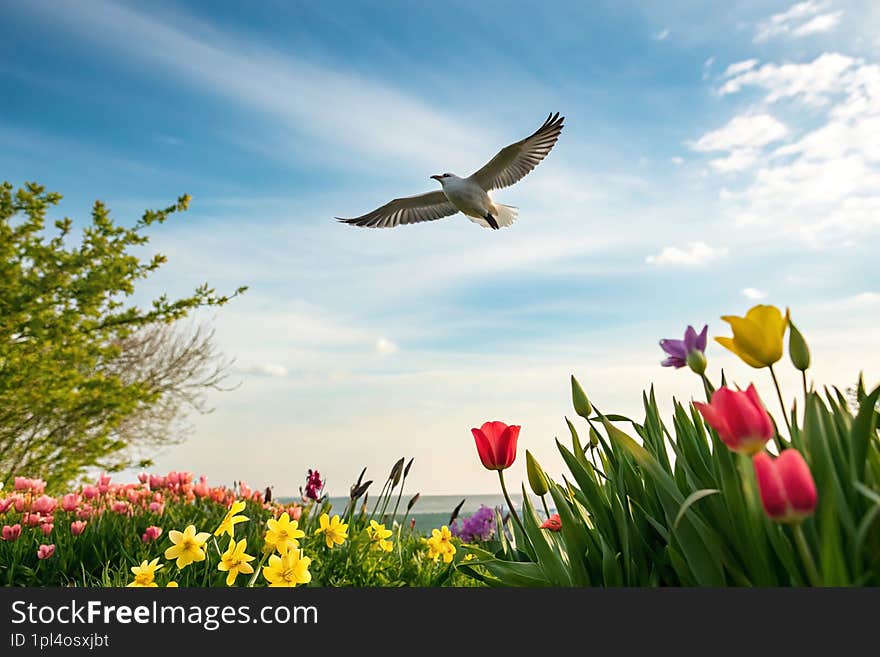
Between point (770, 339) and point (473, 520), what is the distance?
567 cm

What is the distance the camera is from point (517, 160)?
778 centimetres

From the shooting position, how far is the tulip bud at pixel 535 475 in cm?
208

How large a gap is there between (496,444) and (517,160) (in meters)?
6.18

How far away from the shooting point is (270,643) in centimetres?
155

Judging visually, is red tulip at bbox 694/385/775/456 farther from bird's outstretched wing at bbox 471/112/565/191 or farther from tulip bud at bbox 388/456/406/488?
bird's outstretched wing at bbox 471/112/565/191

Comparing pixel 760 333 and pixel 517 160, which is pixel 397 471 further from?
pixel 517 160

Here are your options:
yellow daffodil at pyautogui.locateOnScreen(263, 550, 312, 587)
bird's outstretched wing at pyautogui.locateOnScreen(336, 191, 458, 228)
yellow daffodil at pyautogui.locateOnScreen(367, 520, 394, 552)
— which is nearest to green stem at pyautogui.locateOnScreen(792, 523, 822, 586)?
yellow daffodil at pyautogui.locateOnScreen(263, 550, 312, 587)

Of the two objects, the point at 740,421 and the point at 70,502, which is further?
the point at 70,502

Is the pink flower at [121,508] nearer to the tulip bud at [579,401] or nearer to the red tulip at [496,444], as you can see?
the red tulip at [496,444]

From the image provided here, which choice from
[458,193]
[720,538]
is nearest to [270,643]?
[720,538]

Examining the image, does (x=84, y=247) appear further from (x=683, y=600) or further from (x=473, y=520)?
(x=683, y=600)

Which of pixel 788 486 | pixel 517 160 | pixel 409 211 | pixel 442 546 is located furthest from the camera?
pixel 409 211

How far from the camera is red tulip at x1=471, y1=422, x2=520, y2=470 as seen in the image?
6.84 feet

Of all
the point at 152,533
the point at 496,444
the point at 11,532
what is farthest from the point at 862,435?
the point at 11,532
